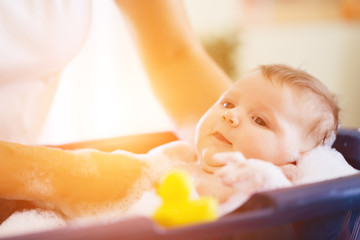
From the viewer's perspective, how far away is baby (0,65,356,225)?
55cm

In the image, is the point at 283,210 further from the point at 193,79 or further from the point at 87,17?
the point at 87,17

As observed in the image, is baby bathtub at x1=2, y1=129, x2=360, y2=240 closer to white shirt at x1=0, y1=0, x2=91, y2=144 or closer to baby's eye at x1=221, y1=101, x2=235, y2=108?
baby's eye at x1=221, y1=101, x2=235, y2=108

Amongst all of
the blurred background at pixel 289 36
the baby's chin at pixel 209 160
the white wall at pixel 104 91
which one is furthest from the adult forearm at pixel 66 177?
the blurred background at pixel 289 36

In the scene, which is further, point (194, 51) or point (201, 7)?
point (201, 7)

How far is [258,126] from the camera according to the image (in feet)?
2.14

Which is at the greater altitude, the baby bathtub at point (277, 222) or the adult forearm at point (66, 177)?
the adult forearm at point (66, 177)

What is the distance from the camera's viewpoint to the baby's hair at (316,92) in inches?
26.6

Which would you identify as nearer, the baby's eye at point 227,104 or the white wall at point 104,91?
the baby's eye at point 227,104

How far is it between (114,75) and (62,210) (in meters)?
0.98

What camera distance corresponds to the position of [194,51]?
89cm

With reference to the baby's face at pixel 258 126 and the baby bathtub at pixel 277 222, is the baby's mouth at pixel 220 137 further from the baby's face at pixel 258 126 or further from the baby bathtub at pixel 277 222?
the baby bathtub at pixel 277 222

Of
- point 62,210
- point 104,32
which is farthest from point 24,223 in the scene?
point 104,32

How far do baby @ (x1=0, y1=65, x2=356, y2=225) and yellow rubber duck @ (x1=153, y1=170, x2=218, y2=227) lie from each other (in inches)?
4.2

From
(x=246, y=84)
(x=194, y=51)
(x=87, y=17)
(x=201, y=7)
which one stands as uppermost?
(x=201, y=7)
